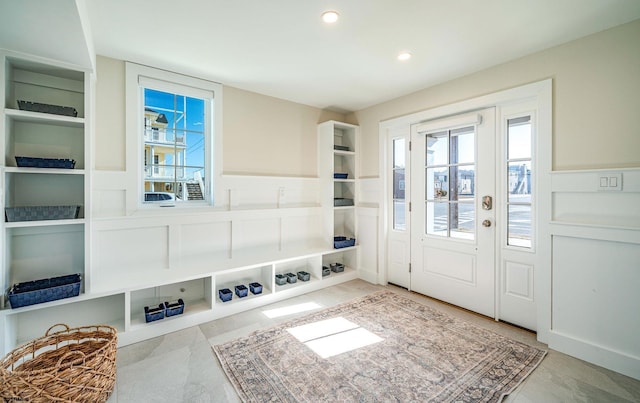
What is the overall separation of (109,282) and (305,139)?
273 centimetres

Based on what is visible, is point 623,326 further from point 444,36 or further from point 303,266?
point 303,266

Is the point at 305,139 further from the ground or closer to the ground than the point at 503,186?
further from the ground

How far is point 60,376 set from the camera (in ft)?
5.08

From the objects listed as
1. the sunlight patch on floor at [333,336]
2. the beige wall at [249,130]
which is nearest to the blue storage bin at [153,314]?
the sunlight patch on floor at [333,336]

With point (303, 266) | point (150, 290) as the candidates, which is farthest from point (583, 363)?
point (150, 290)

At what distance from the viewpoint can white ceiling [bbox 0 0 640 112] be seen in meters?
1.83

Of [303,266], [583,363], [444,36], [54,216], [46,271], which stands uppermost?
[444,36]

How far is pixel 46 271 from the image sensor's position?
2.30 metres

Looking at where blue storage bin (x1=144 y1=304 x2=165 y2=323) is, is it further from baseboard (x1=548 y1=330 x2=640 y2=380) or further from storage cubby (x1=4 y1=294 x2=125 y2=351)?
baseboard (x1=548 y1=330 x2=640 y2=380)

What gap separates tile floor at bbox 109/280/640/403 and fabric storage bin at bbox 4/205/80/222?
117 cm

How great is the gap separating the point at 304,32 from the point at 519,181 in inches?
92.8

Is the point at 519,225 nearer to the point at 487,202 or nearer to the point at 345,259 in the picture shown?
the point at 487,202

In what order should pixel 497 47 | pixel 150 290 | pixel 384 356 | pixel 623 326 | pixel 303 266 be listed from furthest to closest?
pixel 303 266 < pixel 150 290 < pixel 497 47 < pixel 384 356 < pixel 623 326

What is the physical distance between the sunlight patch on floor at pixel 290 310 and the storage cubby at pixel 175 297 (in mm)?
612
